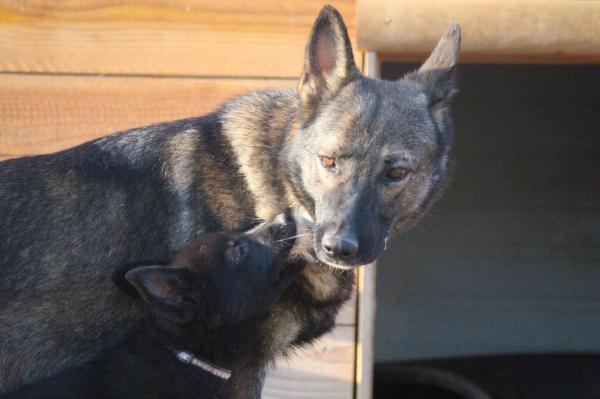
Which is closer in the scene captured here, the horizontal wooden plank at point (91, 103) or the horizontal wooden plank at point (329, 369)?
the horizontal wooden plank at point (329, 369)

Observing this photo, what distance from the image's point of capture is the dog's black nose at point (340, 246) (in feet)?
7.43

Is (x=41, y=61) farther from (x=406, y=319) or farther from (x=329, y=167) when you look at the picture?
(x=406, y=319)

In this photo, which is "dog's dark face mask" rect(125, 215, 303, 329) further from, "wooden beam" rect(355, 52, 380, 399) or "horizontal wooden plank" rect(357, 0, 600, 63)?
"horizontal wooden plank" rect(357, 0, 600, 63)

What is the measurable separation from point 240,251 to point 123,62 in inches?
41.8

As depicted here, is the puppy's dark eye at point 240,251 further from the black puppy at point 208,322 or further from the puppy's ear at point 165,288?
the puppy's ear at point 165,288

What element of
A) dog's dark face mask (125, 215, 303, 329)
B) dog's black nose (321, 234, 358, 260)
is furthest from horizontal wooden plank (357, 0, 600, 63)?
dog's black nose (321, 234, 358, 260)

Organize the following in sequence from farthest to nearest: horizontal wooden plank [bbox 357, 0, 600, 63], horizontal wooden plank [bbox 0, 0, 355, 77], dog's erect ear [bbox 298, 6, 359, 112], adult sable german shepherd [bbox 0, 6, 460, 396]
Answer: horizontal wooden plank [bbox 0, 0, 355, 77]
horizontal wooden plank [bbox 357, 0, 600, 63]
dog's erect ear [bbox 298, 6, 359, 112]
adult sable german shepherd [bbox 0, 6, 460, 396]

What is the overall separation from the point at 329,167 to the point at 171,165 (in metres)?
0.44

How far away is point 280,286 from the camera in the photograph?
250 centimetres

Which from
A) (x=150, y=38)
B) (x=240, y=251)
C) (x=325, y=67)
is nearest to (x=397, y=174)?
(x=325, y=67)

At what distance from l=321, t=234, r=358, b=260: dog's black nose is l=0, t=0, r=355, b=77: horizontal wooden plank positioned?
107cm

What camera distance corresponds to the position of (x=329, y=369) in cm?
309

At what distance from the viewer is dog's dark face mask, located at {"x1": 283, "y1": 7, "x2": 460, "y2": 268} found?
7.63 feet

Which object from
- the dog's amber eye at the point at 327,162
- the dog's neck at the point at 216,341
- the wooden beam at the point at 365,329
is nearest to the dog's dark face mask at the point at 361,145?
the dog's amber eye at the point at 327,162
